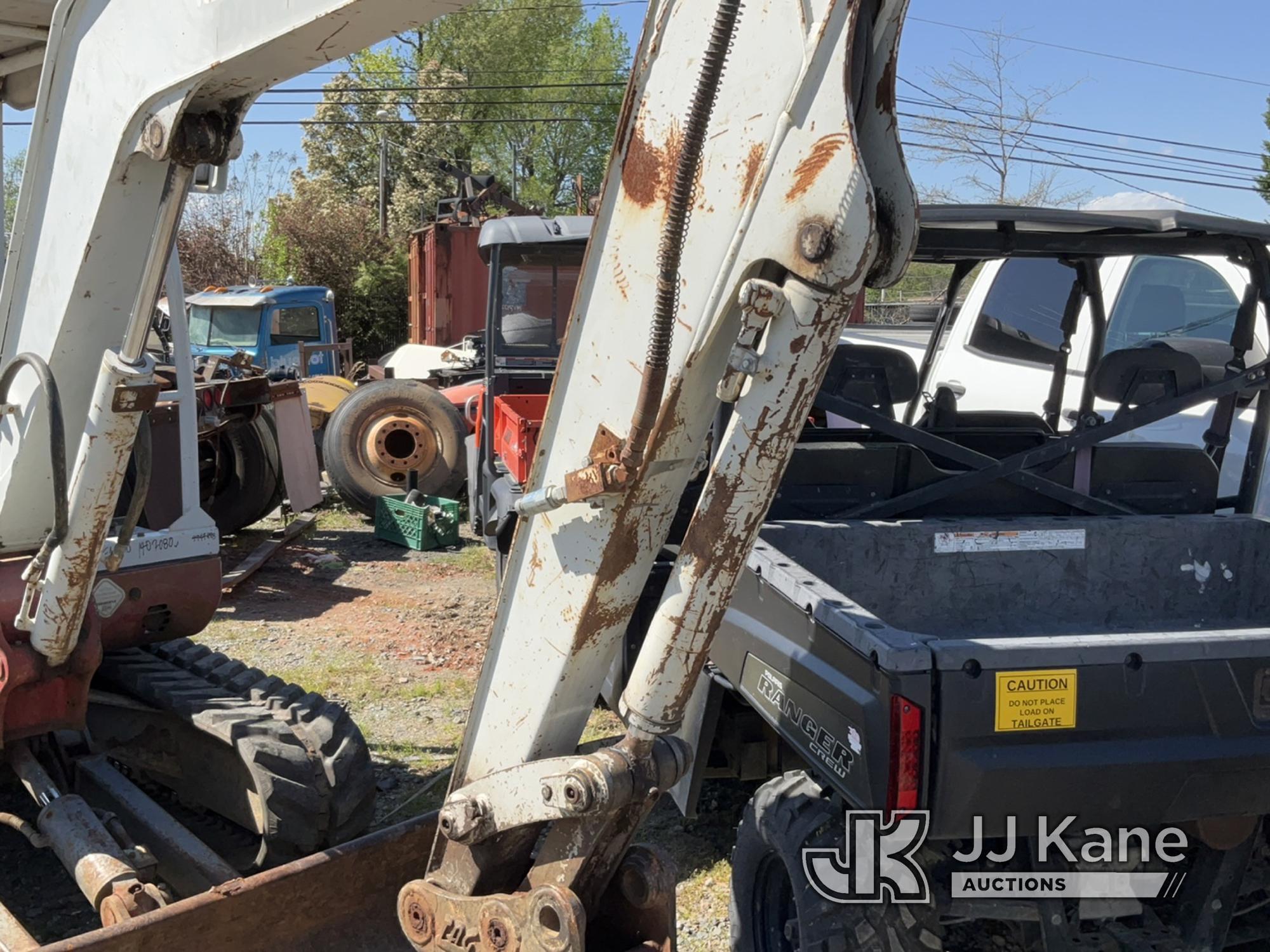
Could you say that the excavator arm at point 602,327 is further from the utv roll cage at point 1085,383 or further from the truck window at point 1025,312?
the truck window at point 1025,312

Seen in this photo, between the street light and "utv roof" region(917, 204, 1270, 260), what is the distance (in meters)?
25.9

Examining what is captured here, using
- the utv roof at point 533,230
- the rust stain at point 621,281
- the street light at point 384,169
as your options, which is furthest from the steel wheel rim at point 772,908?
the street light at point 384,169

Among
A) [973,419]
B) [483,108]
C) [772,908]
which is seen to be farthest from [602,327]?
[483,108]

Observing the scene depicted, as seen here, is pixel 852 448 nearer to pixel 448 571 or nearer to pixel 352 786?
pixel 352 786

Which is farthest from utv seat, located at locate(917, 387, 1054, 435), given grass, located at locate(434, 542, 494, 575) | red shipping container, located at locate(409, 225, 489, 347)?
red shipping container, located at locate(409, 225, 489, 347)

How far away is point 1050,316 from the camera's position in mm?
5523

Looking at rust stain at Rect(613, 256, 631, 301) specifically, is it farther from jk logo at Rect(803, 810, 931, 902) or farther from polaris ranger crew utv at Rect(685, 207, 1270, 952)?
jk logo at Rect(803, 810, 931, 902)

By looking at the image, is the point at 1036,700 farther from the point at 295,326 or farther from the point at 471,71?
the point at 471,71

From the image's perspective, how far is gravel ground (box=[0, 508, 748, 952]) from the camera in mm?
3947

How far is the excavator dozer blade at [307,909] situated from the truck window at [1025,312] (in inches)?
142

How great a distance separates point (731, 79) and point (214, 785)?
288 centimetres

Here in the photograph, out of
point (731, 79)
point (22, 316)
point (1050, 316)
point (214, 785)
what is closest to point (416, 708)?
point (214, 785)

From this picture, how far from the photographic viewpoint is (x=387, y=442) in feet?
32.6

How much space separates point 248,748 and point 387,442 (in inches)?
262
